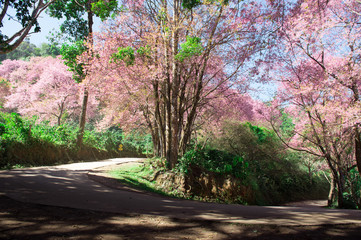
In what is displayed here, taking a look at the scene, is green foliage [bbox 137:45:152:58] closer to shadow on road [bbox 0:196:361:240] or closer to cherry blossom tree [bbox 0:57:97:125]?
shadow on road [bbox 0:196:361:240]

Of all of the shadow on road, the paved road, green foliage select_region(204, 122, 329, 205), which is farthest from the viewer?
→ green foliage select_region(204, 122, 329, 205)

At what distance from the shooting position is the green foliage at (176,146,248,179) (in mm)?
8266

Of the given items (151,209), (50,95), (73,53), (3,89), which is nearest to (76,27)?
(73,53)

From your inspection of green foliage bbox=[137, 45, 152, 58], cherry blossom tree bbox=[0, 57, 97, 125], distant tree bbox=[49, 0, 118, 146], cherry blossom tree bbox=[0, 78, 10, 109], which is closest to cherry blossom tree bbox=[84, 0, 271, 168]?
green foliage bbox=[137, 45, 152, 58]

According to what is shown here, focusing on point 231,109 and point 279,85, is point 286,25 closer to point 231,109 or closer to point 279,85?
point 279,85

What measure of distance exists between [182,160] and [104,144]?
1086cm

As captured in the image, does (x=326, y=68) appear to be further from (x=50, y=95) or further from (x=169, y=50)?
(x=50, y=95)

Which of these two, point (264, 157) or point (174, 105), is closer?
point (174, 105)

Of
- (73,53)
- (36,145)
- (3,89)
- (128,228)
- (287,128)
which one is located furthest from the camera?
(3,89)

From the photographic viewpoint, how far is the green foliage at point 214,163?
27.1 ft

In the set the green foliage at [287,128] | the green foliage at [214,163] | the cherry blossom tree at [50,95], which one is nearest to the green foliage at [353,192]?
the green foliage at [287,128]

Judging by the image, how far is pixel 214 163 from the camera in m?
8.74

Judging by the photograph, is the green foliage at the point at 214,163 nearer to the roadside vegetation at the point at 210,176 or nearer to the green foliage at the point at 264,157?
the roadside vegetation at the point at 210,176

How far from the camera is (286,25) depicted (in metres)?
8.45
